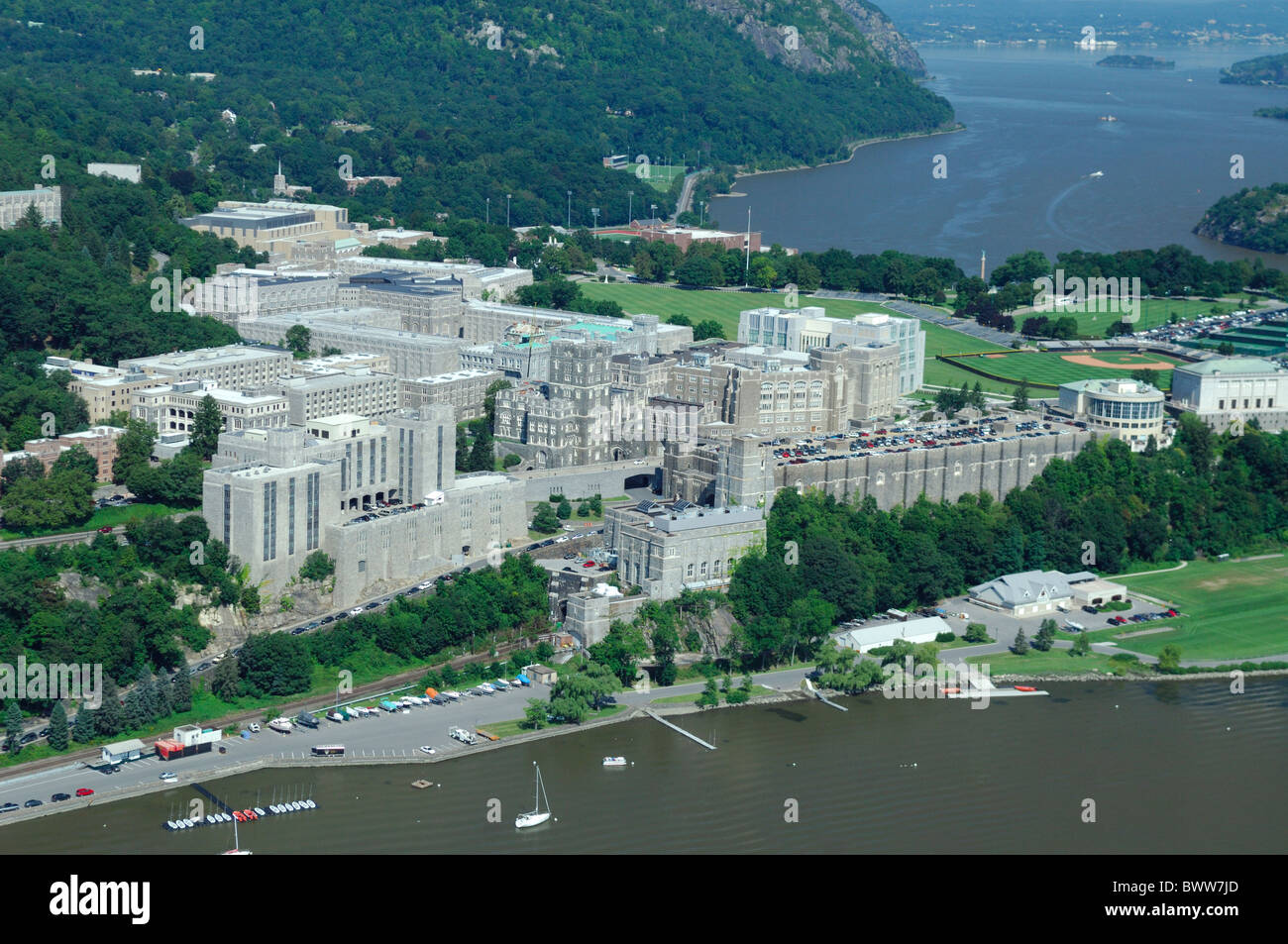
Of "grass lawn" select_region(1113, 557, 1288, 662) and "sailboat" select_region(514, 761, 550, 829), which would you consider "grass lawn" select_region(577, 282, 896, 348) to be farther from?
"sailboat" select_region(514, 761, 550, 829)

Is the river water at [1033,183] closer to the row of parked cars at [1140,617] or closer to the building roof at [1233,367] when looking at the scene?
the building roof at [1233,367]

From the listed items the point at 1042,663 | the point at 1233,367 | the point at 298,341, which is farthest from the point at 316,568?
the point at 1233,367

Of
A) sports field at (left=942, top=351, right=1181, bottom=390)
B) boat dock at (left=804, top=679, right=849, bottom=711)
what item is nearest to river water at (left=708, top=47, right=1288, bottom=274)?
sports field at (left=942, top=351, right=1181, bottom=390)

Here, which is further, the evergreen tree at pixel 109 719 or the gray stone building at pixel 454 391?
the gray stone building at pixel 454 391

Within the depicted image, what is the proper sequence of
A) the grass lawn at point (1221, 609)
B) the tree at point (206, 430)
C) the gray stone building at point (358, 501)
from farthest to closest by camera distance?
the tree at point (206, 430) < the grass lawn at point (1221, 609) < the gray stone building at point (358, 501)

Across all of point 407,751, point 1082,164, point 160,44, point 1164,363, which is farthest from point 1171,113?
point 407,751

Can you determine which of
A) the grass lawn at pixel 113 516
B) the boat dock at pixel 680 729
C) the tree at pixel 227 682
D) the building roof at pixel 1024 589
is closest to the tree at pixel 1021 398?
the building roof at pixel 1024 589

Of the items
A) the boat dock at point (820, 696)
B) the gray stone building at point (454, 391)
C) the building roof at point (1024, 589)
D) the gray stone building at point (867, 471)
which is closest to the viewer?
the boat dock at point (820, 696)
